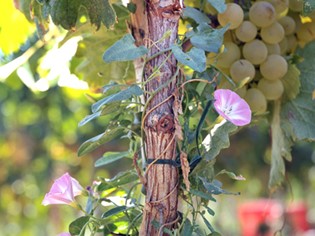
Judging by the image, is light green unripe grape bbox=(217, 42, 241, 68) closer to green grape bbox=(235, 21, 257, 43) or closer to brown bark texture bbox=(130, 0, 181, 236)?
green grape bbox=(235, 21, 257, 43)

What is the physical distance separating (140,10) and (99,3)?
6 cm

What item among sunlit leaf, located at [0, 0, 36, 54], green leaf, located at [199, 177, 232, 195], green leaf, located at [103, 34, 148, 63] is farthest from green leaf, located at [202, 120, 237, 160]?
sunlit leaf, located at [0, 0, 36, 54]

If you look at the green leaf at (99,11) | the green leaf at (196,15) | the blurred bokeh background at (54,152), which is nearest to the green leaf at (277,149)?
the green leaf at (196,15)

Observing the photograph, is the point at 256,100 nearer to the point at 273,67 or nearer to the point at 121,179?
the point at 273,67

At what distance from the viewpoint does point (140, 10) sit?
87cm

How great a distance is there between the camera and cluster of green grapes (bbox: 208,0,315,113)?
3.18 feet

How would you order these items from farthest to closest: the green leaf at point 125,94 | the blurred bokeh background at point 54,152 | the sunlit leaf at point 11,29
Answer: the blurred bokeh background at point 54,152
the sunlit leaf at point 11,29
the green leaf at point 125,94

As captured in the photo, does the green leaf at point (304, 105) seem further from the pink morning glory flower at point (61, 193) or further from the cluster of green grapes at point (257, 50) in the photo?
the pink morning glory flower at point (61, 193)

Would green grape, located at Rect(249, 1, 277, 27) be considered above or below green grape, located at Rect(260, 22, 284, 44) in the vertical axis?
above

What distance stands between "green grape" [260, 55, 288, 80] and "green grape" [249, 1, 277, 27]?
0.17 ft

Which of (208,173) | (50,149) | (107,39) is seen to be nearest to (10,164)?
(50,149)

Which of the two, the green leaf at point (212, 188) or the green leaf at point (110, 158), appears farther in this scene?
the green leaf at point (110, 158)

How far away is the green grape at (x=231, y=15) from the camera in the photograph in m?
0.95

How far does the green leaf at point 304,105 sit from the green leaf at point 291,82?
0.5 inches
